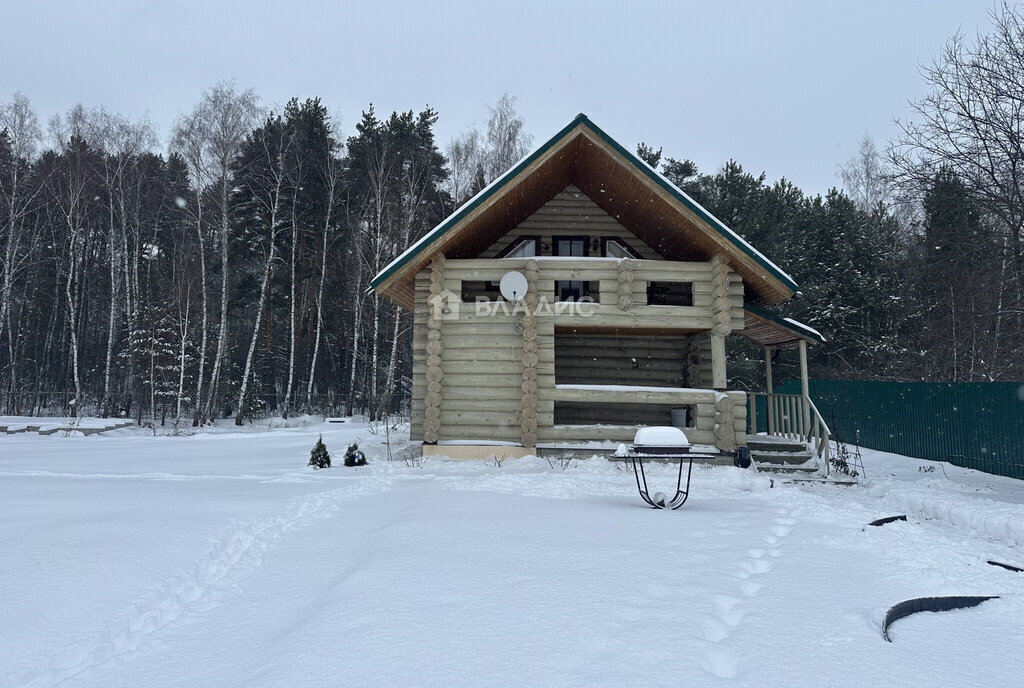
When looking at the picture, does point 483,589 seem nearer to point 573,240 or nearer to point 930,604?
point 930,604

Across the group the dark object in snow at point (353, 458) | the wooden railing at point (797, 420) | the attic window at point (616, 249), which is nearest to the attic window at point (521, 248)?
the attic window at point (616, 249)

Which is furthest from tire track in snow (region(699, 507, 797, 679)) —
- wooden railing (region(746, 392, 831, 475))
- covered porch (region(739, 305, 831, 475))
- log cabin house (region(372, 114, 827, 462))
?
wooden railing (region(746, 392, 831, 475))

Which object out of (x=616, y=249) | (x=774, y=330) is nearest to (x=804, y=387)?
(x=774, y=330)

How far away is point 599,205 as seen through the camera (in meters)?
14.0

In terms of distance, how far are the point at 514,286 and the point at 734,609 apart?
865 centimetres

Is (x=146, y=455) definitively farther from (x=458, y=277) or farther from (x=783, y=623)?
(x=783, y=623)

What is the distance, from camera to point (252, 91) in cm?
2550

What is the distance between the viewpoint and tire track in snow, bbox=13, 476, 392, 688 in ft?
10.7

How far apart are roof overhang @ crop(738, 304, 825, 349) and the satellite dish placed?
4.89 m

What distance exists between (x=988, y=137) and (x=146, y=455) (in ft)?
63.3

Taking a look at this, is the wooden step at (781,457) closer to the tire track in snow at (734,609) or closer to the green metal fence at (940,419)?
the green metal fence at (940,419)

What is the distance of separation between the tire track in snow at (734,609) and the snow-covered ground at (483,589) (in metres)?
0.02

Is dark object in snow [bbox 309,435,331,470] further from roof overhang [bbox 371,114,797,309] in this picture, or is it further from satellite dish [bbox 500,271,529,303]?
satellite dish [bbox 500,271,529,303]

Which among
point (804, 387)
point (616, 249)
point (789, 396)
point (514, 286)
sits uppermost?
point (616, 249)
